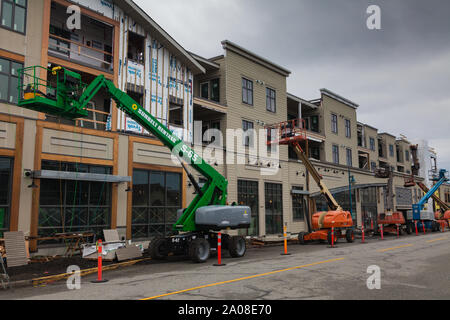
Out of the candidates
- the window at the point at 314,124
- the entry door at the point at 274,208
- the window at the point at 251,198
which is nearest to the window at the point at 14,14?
the window at the point at 251,198

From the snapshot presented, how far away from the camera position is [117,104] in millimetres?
13969

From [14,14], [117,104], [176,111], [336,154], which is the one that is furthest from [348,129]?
[14,14]

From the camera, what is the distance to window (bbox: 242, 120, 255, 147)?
2755 cm

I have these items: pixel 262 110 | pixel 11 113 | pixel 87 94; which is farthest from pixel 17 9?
pixel 262 110

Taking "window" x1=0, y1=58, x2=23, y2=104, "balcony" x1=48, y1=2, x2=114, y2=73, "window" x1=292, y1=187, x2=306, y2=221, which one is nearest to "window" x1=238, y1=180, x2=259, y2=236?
"window" x1=292, y1=187, x2=306, y2=221

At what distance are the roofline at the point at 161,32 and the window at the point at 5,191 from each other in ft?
33.0

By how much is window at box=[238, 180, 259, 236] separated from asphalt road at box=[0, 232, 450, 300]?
1222 cm

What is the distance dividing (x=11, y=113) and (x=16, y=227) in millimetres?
4599

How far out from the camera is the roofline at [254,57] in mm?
26580

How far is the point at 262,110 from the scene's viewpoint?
29.5 meters

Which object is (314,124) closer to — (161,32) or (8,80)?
(161,32)

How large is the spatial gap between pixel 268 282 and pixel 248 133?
18921 millimetres
